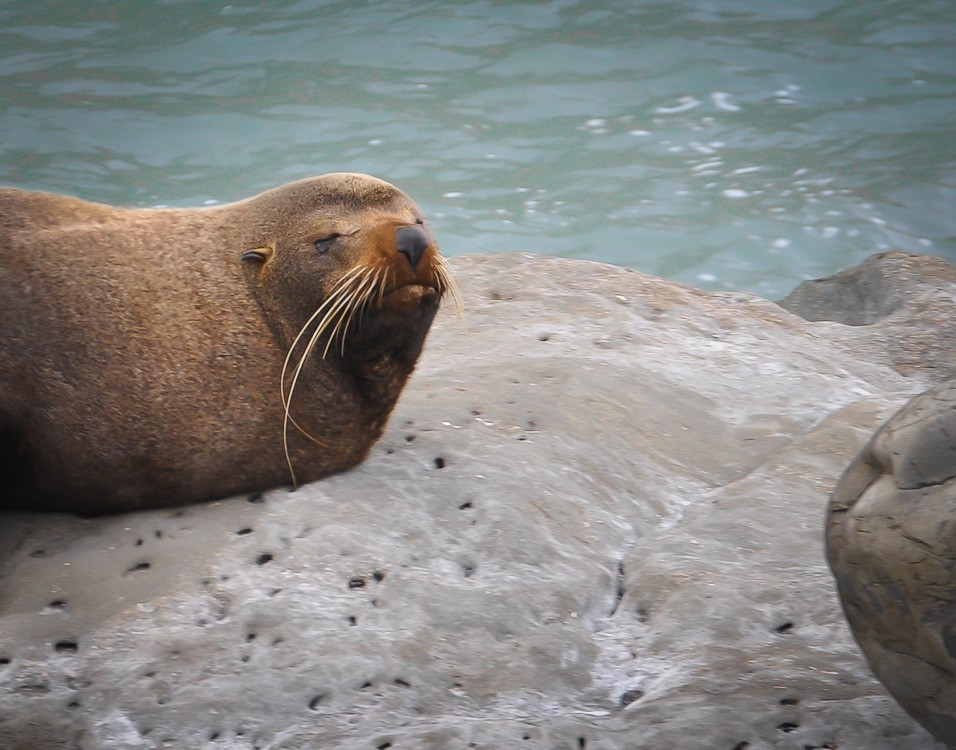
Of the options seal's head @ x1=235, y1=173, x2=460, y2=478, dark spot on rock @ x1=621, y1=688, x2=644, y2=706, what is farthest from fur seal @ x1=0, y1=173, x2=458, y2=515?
dark spot on rock @ x1=621, y1=688, x2=644, y2=706

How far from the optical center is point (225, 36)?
36.4 feet

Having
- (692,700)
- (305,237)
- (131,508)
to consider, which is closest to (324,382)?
(305,237)

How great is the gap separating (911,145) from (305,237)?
7.62 metres

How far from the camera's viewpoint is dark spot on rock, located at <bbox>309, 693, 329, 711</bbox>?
272 cm

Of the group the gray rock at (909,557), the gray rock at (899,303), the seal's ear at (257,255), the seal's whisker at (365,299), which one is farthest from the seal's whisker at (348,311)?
the gray rock at (899,303)

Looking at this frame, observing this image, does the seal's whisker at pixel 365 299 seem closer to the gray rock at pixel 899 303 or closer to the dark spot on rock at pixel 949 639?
the dark spot on rock at pixel 949 639

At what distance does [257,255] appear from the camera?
3535mm

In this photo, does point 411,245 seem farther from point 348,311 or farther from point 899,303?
point 899,303

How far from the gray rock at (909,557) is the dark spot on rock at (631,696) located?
0.57 metres

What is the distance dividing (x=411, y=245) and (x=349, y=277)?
20 cm

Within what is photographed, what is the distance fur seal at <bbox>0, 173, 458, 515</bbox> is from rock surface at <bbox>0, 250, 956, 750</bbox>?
5.3 inches

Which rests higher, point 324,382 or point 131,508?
point 324,382

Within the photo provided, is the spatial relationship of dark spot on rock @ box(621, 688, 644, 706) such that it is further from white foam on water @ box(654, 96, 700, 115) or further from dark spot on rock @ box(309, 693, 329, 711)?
white foam on water @ box(654, 96, 700, 115)

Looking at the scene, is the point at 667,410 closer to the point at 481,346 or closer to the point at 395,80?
the point at 481,346
